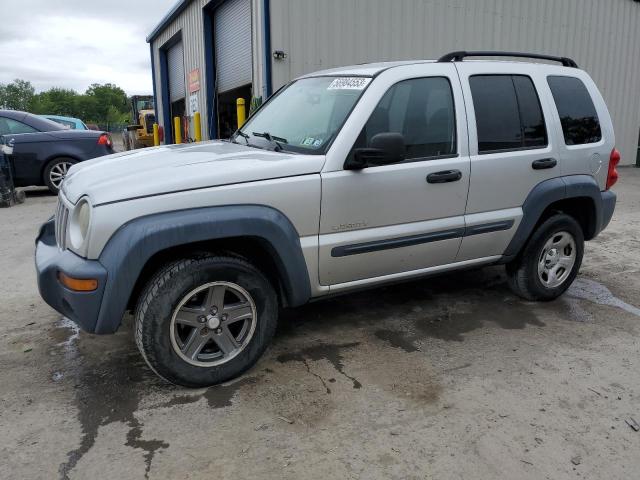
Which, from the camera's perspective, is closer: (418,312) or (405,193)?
(405,193)

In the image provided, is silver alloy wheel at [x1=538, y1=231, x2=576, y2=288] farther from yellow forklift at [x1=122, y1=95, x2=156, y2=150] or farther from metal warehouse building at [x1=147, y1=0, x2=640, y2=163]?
yellow forklift at [x1=122, y1=95, x2=156, y2=150]

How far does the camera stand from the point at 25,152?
9023 mm

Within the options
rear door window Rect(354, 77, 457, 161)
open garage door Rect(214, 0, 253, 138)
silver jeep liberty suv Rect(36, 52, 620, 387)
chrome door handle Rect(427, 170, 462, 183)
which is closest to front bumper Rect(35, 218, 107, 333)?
silver jeep liberty suv Rect(36, 52, 620, 387)

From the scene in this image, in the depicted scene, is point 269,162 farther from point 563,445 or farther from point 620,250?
point 620,250

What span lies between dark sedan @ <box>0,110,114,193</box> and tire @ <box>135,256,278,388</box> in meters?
7.37

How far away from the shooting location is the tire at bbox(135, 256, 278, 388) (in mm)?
2770

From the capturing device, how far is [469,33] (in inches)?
448

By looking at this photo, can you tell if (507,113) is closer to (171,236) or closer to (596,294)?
(596,294)

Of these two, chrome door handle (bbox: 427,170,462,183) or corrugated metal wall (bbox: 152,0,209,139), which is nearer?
chrome door handle (bbox: 427,170,462,183)

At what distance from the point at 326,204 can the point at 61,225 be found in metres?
1.52

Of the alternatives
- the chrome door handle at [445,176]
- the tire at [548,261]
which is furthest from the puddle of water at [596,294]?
the chrome door handle at [445,176]

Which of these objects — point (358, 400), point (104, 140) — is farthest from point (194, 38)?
point (358, 400)

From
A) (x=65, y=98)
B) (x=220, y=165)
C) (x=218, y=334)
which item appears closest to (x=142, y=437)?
(x=218, y=334)

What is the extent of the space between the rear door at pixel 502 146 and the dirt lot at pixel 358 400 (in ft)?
2.41
